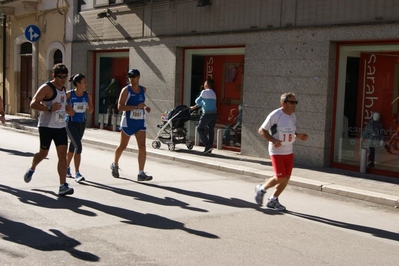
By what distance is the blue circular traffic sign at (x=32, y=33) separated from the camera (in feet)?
74.1

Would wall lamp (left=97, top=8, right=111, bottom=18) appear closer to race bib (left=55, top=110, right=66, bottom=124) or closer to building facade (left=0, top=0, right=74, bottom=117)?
building facade (left=0, top=0, right=74, bottom=117)

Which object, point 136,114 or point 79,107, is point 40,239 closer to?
point 79,107

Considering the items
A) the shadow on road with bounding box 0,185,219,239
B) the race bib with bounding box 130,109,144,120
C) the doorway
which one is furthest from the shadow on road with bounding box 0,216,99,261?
A: the doorway

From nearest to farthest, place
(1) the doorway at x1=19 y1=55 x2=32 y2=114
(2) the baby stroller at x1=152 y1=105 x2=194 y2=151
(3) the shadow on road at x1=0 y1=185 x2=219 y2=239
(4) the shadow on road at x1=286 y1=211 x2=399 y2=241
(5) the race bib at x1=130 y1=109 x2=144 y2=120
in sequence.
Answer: (3) the shadow on road at x1=0 y1=185 x2=219 y2=239 → (4) the shadow on road at x1=286 y1=211 x2=399 y2=241 → (5) the race bib at x1=130 y1=109 x2=144 y2=120 → (2) the baby stroller at x1=152 y1=105 x2=194 y2=151 → (1) the doorway at x1=19 y1=55 x2=32 y2=114

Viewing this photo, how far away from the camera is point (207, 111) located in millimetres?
14656

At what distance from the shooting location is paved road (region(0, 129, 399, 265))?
5938mm

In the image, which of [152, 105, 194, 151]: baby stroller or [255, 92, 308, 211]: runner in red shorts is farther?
[152, 105, 194, 151]: baby stroller

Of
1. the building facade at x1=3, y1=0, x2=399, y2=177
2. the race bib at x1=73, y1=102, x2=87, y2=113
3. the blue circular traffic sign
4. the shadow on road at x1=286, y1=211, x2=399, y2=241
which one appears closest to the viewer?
the shadow on road at x1=286, y1=211, x2=399, y2=241

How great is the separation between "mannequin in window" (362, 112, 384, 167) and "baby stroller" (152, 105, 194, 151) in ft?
15.0

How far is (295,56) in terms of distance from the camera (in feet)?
43.6

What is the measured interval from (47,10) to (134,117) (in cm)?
1466

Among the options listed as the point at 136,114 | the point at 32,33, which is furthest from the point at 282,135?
the point at 32,33

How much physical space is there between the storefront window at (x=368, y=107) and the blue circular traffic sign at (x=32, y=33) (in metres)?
13.8

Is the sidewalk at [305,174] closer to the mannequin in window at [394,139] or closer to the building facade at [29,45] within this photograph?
the mannequin in window at [394,139]
